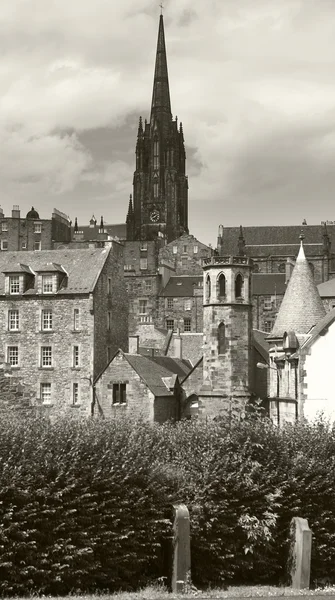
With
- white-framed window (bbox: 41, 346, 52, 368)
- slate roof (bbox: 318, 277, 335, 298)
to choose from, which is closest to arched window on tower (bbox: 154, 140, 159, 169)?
slate roof (bbox: 318, 277, 335, 298)

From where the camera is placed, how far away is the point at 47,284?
61000mm

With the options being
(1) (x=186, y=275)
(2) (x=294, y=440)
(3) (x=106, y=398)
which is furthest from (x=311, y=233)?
(2) (x=294, y=440)

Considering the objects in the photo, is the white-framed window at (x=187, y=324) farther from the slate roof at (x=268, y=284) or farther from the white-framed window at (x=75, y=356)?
the white-framed window at (x=75, y=356)

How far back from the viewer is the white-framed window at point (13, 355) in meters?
60.6

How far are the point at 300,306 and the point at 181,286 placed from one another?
64.5 metres

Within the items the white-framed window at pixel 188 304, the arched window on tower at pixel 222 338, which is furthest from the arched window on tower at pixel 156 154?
the arched window on tower at pixel 222 338

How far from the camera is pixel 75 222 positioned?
143 meters

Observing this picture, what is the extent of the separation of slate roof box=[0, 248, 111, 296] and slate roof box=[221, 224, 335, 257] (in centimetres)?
6338

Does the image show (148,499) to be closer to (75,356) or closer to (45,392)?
(75,356)

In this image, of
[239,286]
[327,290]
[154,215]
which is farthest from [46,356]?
[154,215]

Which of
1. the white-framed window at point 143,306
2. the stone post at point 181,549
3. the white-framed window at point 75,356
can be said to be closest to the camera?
the stone post at point 181,549

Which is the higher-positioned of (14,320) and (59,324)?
(14,320)

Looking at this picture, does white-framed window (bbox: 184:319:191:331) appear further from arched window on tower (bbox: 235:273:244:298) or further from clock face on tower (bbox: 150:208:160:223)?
arched window on tower (bbox: 235:273:244:298)

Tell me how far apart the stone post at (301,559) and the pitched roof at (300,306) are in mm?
22254
